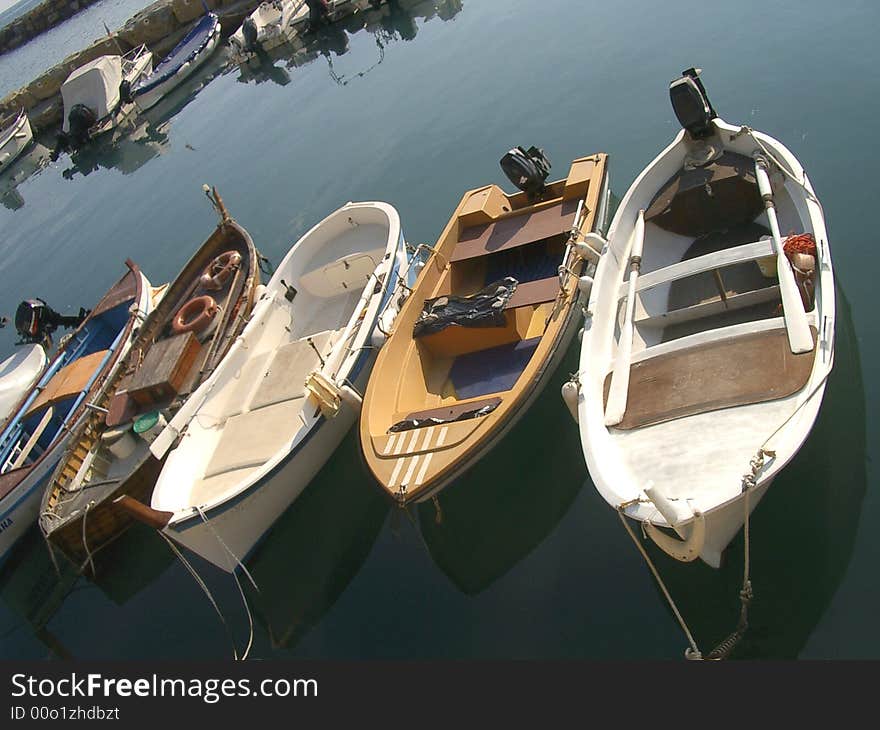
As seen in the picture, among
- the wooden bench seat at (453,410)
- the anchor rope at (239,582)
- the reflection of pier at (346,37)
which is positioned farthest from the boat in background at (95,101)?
the wooden bench seat at (453,410)

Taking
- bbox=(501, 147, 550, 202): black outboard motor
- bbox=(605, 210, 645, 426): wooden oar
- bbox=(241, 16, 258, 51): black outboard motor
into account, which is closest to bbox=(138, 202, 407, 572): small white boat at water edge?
bbox=(501, 147, 550, 202): black outboard motor

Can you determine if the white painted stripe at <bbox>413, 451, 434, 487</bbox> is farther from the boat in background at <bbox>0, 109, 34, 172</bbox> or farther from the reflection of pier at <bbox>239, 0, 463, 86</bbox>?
the boat in background at <bbox>0, 109, 34, 172</bbox>

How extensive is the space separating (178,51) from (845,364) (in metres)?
45.4

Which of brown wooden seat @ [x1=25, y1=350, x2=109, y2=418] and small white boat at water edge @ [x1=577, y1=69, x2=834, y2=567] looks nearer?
small white boat at water edge @ [x1=577, y1=69, x2=834, y2=567]

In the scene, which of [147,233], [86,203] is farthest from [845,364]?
[86,203]

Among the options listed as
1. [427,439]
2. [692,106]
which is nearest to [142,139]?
[692,106]

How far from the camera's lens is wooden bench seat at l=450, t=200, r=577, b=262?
42.9 ft

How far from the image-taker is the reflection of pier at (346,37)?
33.4 metres

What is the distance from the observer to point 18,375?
17188mm

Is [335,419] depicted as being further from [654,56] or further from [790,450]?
[654,56]

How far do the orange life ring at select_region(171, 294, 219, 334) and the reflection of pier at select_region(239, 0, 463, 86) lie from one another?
1943 centimetres

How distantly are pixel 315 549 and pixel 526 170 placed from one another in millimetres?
8804

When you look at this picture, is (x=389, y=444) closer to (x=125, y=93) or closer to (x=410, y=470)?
(x=410, y=470)

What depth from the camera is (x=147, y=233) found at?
2511cm
